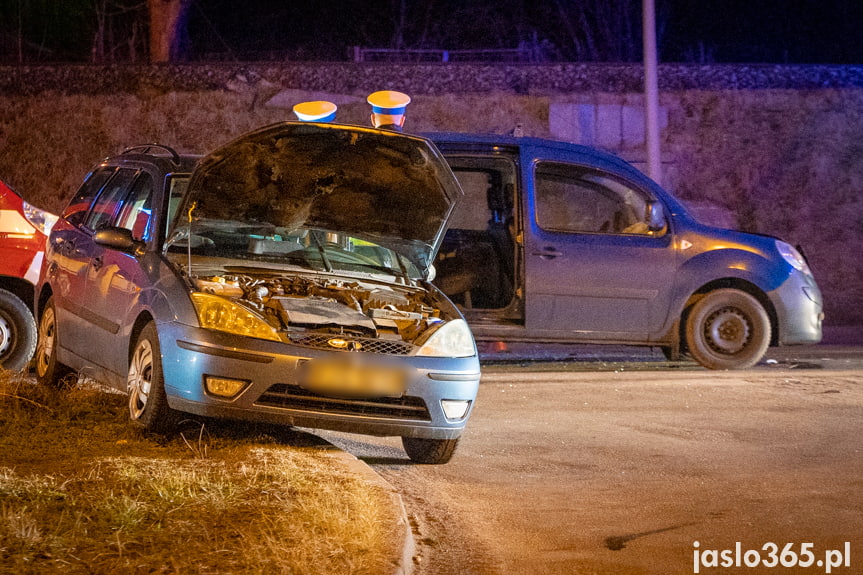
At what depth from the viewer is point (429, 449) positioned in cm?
674

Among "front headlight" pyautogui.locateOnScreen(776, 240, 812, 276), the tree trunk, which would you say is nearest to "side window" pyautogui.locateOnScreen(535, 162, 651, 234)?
"front headlight" pyautogui.locateOnScreen(776, 240, 812, 276)

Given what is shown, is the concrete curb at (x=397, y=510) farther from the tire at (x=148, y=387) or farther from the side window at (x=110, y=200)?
the side window at (x=110, y=200)

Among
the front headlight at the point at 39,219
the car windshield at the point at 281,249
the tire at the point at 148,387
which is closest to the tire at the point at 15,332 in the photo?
the front headlight at the point at 39,219

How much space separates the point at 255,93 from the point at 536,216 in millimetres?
6509

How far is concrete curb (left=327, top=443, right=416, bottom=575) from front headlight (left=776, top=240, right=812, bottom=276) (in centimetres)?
570

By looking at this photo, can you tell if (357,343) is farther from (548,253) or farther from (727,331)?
(727,331)

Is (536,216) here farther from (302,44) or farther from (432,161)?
(302,44)

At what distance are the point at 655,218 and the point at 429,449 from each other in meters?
4.42

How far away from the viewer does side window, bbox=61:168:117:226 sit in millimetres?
8414

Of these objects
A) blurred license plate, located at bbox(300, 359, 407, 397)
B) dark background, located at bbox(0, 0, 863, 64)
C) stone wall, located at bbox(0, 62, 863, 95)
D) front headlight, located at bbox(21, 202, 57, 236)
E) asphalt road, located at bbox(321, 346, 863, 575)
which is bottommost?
asphalt road, located at bbox(321, 346, 863, 575)

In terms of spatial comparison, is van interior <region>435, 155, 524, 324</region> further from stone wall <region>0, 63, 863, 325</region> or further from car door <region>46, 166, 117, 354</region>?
stone wall <region>0, 63, 863, 325</region>

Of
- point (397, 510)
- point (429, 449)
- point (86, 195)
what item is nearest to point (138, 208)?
point (86, 195)

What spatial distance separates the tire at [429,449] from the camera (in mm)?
6676

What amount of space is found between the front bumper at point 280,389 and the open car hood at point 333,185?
3.78 ft
